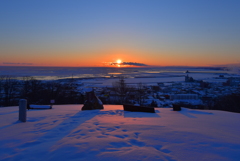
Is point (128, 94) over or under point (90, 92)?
under

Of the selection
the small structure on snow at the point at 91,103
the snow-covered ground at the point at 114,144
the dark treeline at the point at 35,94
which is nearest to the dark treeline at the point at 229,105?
the small structure on snow at the point at 91,103

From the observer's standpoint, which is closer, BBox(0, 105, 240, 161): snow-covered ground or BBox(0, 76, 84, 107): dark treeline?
BBox(0, 105, 240, 161): snow-covered ground

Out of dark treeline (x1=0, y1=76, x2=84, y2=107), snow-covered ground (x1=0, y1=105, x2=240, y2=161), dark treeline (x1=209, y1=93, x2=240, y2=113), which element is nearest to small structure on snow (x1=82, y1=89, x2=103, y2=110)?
snow-covered ground (x1=0, y1=105, x2=240, y2=161)

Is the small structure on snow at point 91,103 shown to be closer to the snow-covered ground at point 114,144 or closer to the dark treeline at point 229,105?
the snow-covered ground at point 114,144

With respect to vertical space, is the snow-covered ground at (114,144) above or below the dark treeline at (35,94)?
above

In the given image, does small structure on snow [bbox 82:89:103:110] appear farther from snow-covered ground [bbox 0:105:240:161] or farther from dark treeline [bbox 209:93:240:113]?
dark treeline [bbox 209:93:240:113]

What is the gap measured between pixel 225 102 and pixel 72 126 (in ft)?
50.0

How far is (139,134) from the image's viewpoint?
420cm

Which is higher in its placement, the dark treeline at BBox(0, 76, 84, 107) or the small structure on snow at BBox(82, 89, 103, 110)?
the small structure on snow at BBox(82, 89, 103, 110)

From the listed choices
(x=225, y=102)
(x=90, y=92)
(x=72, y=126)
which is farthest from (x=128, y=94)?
(x=72, y=126)

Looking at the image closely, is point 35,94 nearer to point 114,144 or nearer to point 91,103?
point 91,103

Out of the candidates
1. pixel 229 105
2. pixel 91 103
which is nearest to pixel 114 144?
pixel 91 103

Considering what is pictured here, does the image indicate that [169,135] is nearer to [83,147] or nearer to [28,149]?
[83,147]

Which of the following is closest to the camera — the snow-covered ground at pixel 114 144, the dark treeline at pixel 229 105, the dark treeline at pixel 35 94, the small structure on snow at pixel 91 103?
the snow-covered ground at pixel 114 144
